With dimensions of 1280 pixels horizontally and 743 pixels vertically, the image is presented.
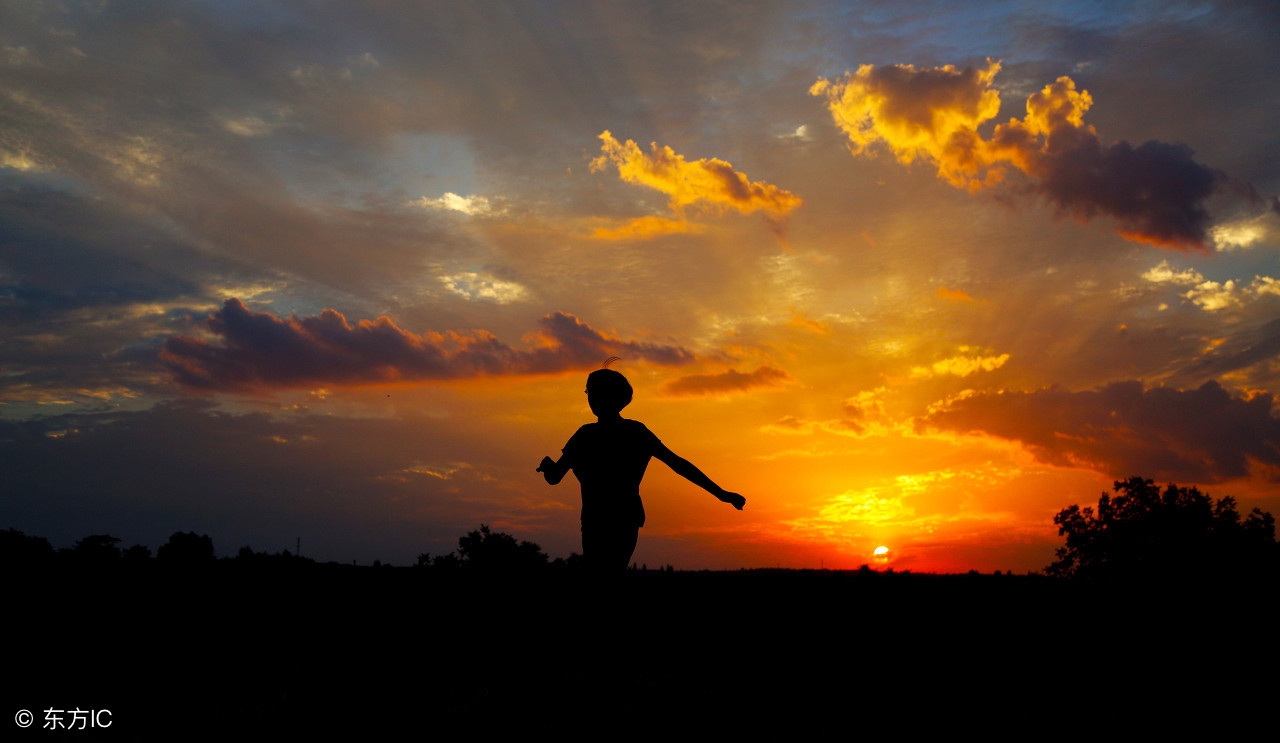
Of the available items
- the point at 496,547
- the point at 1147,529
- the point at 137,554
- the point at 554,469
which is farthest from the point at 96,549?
the point at 1147,529

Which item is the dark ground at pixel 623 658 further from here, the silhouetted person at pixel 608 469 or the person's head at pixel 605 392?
the person's head at pixel 605 392

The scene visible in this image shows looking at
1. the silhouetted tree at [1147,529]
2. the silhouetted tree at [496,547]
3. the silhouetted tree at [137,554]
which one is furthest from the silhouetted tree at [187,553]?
the silhouetted tree at [1147,529]

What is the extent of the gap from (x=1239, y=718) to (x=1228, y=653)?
288 centimetres

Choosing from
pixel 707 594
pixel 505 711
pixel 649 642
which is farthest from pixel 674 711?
pixel 707 594

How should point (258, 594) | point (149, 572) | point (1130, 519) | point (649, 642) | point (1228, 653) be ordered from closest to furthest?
point (1228, 653) → point (649, 642) → point (258, 594) → point (149, 572) → point (1130, 519)

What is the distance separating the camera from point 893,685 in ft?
28.5

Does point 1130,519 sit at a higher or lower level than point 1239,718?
higher

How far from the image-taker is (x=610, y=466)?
920cm

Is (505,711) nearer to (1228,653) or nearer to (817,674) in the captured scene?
(817,674)

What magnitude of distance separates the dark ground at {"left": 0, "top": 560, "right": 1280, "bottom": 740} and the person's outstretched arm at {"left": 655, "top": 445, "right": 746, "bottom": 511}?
138 cm

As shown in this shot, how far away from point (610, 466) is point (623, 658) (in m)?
2.29

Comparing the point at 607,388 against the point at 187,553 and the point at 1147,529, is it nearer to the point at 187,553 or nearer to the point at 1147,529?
the point at 187,553

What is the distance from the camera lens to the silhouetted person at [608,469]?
914 cm

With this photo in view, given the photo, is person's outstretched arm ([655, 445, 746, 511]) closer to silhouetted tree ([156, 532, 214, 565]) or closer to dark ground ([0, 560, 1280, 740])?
dark ground ([0, 560, 1280, 740])
